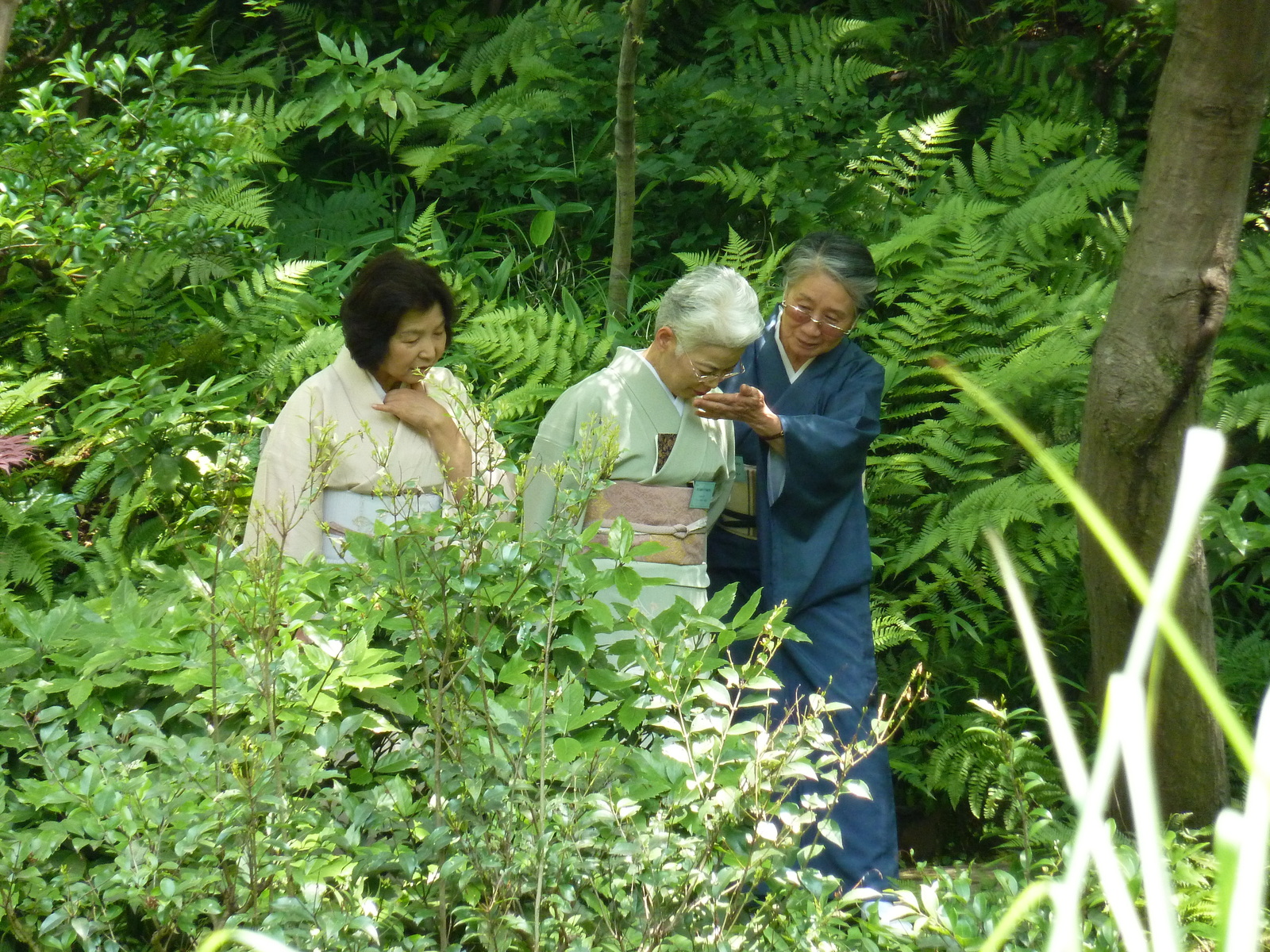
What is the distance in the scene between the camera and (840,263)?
3.29 meters

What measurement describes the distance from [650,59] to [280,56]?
203cm

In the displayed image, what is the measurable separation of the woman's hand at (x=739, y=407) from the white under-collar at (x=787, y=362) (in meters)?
0.41

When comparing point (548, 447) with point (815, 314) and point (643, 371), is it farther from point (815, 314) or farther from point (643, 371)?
point (815, 314)

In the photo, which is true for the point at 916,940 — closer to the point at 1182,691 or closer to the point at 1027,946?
the point at 1027,946

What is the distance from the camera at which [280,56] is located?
261 inches

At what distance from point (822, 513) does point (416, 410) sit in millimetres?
1120

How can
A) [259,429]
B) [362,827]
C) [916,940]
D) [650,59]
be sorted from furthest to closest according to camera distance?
[650,59] < [259,429] < [916,940] < [362,827]

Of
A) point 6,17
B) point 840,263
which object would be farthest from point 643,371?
point 6,17

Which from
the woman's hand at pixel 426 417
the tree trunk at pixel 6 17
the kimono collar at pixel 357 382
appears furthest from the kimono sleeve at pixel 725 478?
the tree trunk at pixel 6 17

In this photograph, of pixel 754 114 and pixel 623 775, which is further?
pixel 754 114

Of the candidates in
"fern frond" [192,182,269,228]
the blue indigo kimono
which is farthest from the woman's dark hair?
"fern frond" [192,182,269,228]

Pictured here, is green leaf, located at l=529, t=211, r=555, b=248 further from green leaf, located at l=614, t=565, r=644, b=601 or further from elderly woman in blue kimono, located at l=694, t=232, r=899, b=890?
green leaf, located at l=614, t=565, r=644, b=601

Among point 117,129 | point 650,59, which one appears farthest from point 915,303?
point 117,129

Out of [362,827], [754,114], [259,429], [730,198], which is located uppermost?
[754,114]
